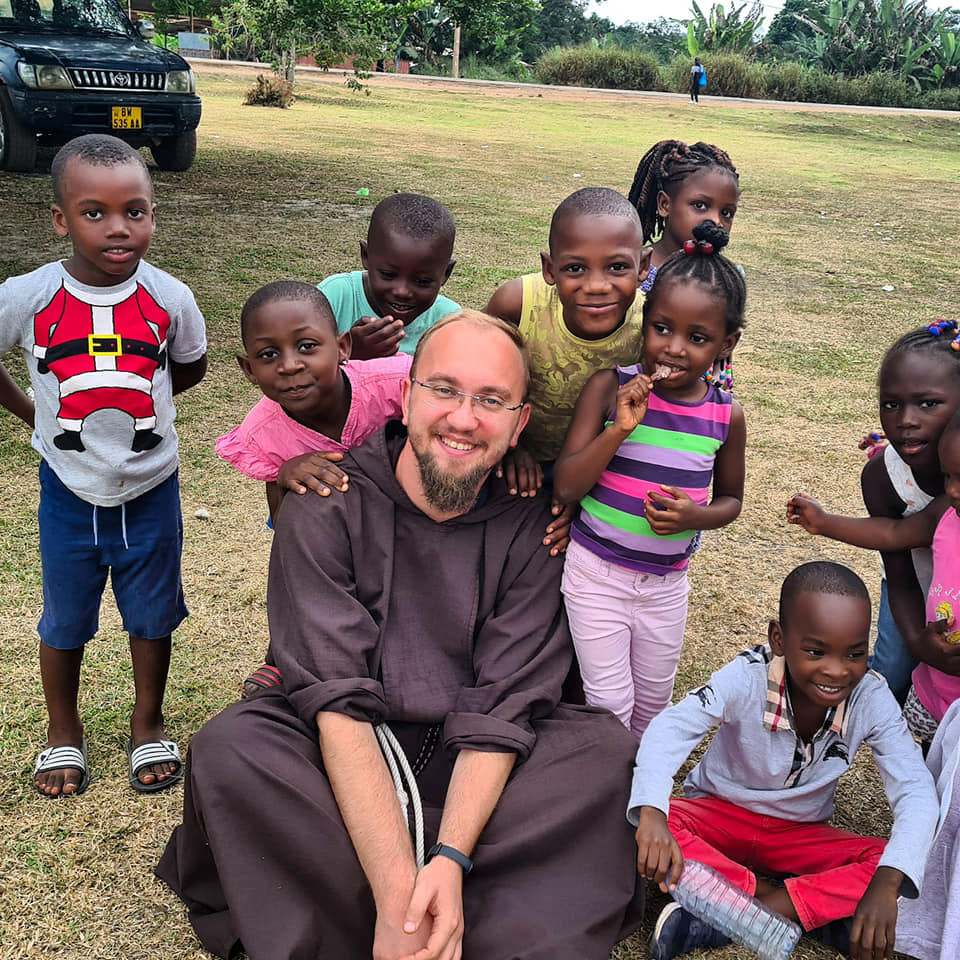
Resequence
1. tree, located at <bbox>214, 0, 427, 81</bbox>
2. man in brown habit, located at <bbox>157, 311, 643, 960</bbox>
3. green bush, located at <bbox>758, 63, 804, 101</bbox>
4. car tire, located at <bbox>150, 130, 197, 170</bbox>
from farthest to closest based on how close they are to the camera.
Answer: green bush, located at <bbox>758, 63, 804, 101</bbox>, tree, located at <bbox>214, 0, 427, 81</bbox>, car tire, located at <bbox>150, 130, 197, 170</bbox>, man in brown habit, located at <bbox>157, 311, 643, 960</bbox>

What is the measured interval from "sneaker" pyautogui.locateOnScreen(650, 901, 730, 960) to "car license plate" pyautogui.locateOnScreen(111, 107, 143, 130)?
31.5 feet

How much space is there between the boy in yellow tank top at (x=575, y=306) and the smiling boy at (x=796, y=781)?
83 cm

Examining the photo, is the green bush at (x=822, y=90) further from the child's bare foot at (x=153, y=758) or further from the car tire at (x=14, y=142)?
the child's bare foot at (x=153, y=758)

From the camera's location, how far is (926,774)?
239 cm

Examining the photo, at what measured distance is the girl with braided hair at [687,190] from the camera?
152 inches

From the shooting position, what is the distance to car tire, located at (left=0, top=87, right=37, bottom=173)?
9578 millimetres

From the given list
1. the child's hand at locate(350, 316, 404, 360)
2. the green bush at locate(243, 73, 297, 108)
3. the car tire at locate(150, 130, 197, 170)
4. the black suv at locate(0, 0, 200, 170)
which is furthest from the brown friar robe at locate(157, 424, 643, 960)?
the green bush at locate(243, 73, 297, 108)

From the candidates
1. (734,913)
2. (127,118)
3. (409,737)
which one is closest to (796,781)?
(734,913)

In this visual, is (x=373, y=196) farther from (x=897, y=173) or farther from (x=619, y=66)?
(x=619, y=66)

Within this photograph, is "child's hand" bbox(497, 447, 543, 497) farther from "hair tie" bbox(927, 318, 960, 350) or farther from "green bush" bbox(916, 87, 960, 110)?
"green bush" bbox(916, 87, 960, 110)

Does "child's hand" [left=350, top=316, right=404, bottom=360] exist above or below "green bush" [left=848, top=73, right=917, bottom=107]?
below

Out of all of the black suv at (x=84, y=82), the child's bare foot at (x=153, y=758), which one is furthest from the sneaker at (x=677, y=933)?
the black suv at (x=84, y=82)

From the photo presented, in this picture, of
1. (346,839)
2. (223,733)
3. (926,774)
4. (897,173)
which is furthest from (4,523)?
(897,173)

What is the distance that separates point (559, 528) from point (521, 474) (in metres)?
0.19
